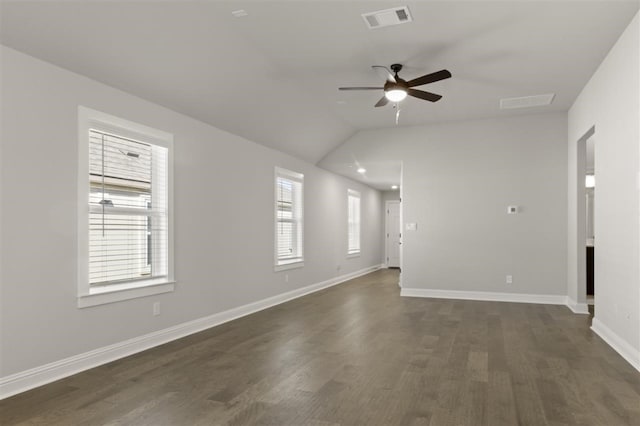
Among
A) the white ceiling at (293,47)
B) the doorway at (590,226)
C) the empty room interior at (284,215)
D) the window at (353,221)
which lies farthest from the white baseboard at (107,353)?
the doorway at (590,226)

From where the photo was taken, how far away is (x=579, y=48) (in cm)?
444

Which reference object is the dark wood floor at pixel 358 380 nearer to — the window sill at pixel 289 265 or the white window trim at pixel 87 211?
the white window trim at pixel 87 211

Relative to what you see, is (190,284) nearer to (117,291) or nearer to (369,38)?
(117,291)

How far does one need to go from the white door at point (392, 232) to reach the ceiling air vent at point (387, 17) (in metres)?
9.18

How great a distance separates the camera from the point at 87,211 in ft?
12.1

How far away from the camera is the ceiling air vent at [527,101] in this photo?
604 centimetres

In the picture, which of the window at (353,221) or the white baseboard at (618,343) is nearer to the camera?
the white baseboard at (618,343)

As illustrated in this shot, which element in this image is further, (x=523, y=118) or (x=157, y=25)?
(x=523, y=118)

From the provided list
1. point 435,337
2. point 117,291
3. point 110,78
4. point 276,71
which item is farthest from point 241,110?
point 435,337

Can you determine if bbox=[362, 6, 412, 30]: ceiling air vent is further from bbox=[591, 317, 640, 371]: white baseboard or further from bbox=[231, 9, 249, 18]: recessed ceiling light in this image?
bbox=[591, 317, 640, 371]: white baseboard

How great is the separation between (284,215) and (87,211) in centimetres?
385

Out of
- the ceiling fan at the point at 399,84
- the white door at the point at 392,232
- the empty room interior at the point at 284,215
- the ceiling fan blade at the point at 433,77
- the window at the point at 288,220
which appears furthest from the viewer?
the white door at the point at 392,232

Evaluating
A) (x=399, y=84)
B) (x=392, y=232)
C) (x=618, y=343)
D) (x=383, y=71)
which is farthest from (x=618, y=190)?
(x=392, y=232)

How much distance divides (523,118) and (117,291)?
6.40m
